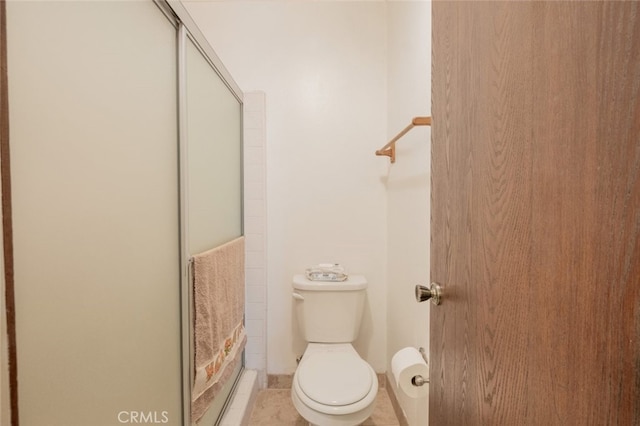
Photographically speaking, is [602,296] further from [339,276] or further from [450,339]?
[339,276]

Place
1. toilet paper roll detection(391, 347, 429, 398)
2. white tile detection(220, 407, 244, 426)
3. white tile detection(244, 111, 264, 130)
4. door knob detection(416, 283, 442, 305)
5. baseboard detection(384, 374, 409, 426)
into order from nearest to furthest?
door knob detection(416, 283, 442, 305) < toilet paper roll detection(391, 347, 429, 398) < white tile detection(220, 407, 244, 426) < baseboard detection(384, 374, 409, 426) < white tile detection(244, 111, 264, 130)

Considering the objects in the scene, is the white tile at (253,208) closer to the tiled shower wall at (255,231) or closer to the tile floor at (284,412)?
the tiled shower wall at (255,231)

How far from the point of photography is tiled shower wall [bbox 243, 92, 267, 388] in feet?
6.16

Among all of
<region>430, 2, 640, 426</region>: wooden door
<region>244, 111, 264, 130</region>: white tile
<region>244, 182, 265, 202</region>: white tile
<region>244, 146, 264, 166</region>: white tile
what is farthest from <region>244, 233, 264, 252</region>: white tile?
<region>430, 2, 640, 426</region>: wooden door

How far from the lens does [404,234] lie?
155cm

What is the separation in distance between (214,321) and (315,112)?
1.30 m

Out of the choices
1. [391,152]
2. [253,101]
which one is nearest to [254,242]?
[253,101]

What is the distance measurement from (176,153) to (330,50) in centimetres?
129

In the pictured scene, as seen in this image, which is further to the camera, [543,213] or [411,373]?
[411,373]

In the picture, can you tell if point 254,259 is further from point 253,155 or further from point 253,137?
point 253,137

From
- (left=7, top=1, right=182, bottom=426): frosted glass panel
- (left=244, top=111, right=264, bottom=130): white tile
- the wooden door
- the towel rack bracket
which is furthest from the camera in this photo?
(left=244, top=111, right=264, bottom=130): white tile

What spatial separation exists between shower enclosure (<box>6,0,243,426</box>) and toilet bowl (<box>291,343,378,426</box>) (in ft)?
1.44

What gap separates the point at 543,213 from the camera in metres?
0.39

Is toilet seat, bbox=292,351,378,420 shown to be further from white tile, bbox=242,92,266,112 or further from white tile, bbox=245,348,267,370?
white tile, bbox=242,92,266,112
